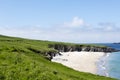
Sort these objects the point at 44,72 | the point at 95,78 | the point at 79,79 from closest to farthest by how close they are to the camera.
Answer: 1. the point at 44,72
2. the point at 79,79
3. the point at 95,78

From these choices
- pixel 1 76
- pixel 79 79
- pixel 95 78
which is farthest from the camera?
pixel 95 78

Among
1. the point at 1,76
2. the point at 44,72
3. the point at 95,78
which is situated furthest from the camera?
the point at 95,78

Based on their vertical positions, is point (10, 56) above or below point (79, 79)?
above

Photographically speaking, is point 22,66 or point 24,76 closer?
point 24,76

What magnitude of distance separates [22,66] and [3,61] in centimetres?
330

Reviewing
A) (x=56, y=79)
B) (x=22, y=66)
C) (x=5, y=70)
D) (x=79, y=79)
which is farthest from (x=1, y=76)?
(x=79, y=79)

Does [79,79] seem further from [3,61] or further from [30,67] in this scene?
[3,61]

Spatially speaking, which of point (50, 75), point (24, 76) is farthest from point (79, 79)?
point (24, 76)

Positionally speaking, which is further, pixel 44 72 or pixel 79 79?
pixel 79 79

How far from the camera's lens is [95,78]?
47000 millimetres

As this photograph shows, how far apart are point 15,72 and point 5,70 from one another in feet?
4.54

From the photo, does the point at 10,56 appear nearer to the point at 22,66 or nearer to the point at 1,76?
the point at 22,66

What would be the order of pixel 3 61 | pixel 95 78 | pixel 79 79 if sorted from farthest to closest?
pixel 95 78, pixel 79 79, pixel 3 61

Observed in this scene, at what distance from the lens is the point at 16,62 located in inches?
1437
